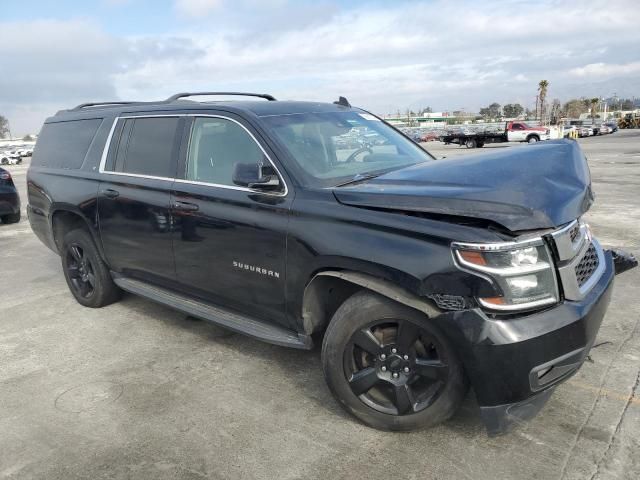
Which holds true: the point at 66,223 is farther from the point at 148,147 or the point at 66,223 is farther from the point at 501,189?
the point at 501,189

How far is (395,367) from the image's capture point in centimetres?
291

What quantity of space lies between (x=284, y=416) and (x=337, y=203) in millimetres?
1330

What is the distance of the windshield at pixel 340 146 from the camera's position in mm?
3512

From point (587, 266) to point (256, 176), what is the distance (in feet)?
6.44

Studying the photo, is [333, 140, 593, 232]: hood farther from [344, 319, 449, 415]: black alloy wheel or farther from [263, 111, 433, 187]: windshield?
[344, 319, 449, 415]: black alloy wheel

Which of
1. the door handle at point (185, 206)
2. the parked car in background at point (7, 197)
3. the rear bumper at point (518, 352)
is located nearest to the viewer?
the rear bumper at point (518, 352)

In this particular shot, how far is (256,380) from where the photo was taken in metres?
3.75

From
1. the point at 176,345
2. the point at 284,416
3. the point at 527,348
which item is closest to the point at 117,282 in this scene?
the point at 176,345

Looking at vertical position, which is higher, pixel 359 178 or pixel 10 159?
pixel 359 178

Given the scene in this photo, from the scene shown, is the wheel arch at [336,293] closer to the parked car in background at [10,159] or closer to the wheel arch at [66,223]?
the wheel arch at [66,223]

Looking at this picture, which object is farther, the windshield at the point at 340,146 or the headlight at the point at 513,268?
the windshield at the point at 340,146

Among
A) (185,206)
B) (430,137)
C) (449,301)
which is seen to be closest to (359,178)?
(449,301)

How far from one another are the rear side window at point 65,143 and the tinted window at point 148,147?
1.86ft

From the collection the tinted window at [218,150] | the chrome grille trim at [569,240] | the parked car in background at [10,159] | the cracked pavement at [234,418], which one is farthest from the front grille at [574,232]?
A: the parked car in background at [10,159]
